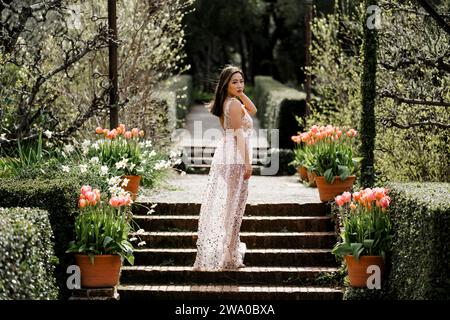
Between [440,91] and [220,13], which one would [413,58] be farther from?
[220,13]

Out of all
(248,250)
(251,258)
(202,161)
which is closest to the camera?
(251,258)

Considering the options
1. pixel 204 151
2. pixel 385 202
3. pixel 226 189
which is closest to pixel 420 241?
pixel 385 202

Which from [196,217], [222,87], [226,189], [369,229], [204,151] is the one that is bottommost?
[196,217]

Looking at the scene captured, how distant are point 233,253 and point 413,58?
3307 mm

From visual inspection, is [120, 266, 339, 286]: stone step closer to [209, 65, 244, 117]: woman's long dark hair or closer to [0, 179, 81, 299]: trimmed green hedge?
[0, 179, 81, 299]: trimmed green hedge

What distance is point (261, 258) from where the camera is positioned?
9.98 metres

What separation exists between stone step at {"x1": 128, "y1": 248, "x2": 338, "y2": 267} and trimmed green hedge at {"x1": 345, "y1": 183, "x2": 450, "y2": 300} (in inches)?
48.9

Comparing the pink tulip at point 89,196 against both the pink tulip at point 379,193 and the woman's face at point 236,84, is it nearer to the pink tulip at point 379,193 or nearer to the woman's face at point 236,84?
the woman's face at point 236,84

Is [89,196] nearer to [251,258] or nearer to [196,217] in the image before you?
[251,258]

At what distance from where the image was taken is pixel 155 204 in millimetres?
10258

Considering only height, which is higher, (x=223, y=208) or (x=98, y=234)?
(x=223, y=208)

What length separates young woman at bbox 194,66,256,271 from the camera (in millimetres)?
9219

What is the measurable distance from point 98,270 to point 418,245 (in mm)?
3174
